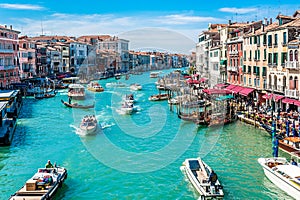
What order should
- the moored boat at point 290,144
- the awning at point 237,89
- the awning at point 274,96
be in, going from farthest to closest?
the awning at point 237,89, the awning at point 274,96, the moored boat at point 290,144

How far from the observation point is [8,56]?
40.6m

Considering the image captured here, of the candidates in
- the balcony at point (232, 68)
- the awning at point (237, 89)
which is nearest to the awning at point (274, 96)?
the awning at point (237, 89)

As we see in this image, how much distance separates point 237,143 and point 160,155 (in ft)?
14.8

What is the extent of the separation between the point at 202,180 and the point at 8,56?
3452 cm

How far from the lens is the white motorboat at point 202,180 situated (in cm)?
1145

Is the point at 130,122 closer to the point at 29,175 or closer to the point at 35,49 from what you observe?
the point at 29,175

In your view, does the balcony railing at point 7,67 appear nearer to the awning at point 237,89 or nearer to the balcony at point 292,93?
the awning at point 237,89

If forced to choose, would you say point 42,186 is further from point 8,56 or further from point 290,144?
point 8,56

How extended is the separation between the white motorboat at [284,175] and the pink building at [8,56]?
3230 cm

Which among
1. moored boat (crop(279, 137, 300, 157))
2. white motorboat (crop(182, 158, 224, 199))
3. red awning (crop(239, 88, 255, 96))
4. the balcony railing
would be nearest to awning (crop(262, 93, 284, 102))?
red awning (crop(239, 88, 255, 96))

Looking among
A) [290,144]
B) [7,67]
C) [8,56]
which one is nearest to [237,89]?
[290,144]

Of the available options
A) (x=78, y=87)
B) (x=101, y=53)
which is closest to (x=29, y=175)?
(x=78, y=87)

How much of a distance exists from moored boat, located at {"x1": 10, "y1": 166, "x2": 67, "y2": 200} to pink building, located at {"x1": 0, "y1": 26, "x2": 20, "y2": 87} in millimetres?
28307

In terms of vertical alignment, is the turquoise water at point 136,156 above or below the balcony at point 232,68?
below
